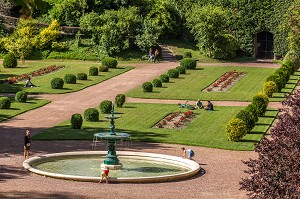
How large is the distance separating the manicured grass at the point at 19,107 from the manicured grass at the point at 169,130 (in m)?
4.05

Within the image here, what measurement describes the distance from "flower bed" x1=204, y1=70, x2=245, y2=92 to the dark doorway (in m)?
11.3

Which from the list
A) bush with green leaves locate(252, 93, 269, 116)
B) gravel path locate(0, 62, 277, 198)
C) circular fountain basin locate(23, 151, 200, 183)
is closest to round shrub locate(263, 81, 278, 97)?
gravel path locate(0, 62, 277, 198)

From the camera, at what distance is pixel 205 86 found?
185 feet

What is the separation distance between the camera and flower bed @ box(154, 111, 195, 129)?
42.8 meters

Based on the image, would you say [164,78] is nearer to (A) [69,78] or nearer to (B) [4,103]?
(A) [69,78]

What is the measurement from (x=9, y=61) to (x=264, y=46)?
77.8 ft

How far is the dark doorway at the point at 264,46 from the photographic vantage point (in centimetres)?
7294

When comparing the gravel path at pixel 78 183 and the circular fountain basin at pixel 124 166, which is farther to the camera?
the circular fountain basin at pixel 124 166

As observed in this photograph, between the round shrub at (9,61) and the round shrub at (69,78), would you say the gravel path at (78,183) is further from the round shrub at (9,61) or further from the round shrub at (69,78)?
the round shrub at (9,61)

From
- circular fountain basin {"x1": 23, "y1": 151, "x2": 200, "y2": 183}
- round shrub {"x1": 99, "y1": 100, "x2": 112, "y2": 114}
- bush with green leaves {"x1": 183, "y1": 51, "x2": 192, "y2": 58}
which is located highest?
bush with green leaves {"x1": 183, "y1": 51, "x2": 192, "y2": 58}

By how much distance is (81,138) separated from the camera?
3828 centimetres

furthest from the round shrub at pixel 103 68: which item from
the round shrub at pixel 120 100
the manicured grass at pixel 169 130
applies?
the manicured grass at pixel 169 130

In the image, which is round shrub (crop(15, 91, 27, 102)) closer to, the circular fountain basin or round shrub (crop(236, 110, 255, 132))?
round shrub (crop(236, 110, 255, 132))

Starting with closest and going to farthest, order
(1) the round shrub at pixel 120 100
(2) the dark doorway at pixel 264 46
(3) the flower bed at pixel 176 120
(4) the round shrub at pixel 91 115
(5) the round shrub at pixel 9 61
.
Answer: (3) the flower bed at pixel 176 120, (4) the round shrub at pixel 91 115, (1) the round shrub at pixel 120 100, (5) the round shrub at pixel 9 61, (2) the dark doorway at pixel 264 46
